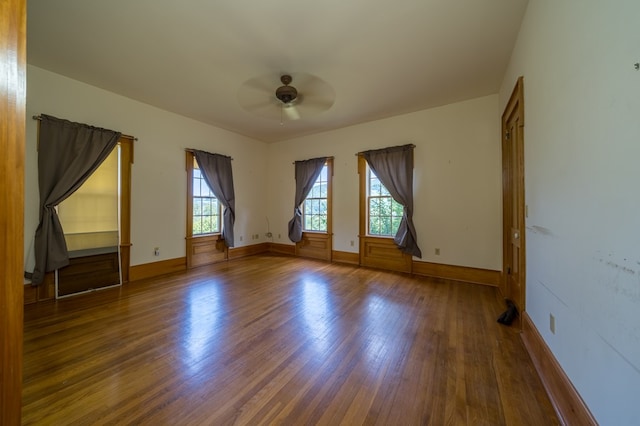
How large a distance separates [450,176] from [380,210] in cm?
136

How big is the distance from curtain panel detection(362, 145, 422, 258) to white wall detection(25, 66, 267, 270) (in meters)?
3.36

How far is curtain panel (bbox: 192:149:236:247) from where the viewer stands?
4863mm

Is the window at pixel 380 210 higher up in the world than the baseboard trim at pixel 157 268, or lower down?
higher up

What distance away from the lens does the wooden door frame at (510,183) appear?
2.30 m

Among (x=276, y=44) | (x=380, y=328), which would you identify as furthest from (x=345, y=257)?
(x=276, y=44)

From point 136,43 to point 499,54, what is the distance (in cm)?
396

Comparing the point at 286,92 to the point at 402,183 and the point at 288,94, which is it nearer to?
the point at 288,94

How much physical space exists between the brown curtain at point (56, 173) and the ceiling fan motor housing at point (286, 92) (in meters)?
2.82

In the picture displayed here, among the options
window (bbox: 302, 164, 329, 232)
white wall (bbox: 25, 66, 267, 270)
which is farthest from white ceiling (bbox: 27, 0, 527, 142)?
window (bbox: 302, 164, 329, 232)

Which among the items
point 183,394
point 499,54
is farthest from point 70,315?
point 499,54

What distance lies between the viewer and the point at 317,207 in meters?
5.66

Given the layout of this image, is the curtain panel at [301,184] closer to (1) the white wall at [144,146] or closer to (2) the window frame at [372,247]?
(2) the window frame at [372,247]

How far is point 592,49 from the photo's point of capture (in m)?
1.19

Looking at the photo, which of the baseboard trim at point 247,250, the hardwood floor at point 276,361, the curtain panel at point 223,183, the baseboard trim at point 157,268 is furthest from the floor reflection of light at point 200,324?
the baseboard trim at point 247,250
